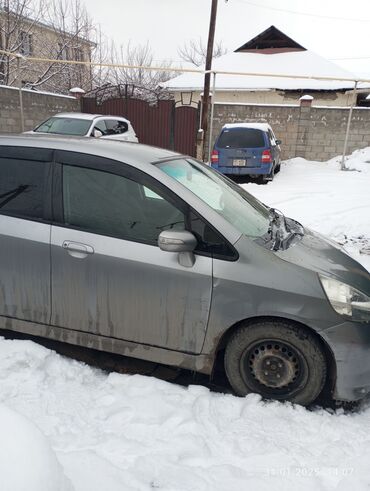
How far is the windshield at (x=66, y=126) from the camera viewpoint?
10234 millimetres

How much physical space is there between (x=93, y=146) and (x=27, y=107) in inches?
480

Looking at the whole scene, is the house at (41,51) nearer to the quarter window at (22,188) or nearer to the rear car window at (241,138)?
the rear car window at (241,138)

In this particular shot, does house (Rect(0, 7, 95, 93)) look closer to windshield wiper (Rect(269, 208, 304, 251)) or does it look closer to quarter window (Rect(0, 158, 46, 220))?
quarter window (Rect(0, 158, 46, 220))

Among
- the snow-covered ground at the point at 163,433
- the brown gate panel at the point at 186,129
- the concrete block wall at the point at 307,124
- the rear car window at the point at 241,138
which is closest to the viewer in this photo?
the snow-covered ground at the point at 163,433

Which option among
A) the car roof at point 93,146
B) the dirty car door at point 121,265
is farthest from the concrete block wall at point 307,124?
the dirty car door at point 121,265

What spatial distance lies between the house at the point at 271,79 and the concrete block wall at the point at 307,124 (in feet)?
15.8

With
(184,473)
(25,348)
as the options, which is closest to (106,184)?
(25,348)

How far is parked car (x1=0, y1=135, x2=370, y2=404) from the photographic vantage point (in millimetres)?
2557

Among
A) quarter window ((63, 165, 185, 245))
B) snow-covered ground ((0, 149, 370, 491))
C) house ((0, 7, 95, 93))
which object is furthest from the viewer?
house ((0, 7, 95, 93))

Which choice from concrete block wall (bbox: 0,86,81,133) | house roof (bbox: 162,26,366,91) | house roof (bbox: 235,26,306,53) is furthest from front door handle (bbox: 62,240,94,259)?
house roof (bbox: 235,26,306,53)

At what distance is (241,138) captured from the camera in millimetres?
11445

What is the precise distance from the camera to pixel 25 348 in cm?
308

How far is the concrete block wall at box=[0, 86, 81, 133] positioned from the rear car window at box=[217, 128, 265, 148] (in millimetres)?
6734

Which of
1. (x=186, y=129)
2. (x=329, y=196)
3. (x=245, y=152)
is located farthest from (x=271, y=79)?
(x=329, y=196)
